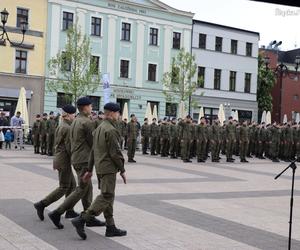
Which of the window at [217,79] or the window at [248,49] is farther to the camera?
the window at [248,49]

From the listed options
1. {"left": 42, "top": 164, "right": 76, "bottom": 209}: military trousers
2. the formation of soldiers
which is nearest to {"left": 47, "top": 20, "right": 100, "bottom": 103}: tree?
the formation of soldiers

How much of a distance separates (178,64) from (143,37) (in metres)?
4.79

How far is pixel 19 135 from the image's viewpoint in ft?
91.6

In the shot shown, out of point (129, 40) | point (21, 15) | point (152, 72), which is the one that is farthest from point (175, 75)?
point (21, 15)

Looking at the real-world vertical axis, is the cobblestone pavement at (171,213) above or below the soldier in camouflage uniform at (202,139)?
below

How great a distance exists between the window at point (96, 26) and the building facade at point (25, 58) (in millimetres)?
4258

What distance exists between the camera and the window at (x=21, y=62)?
41.6 m

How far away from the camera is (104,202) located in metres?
7.91

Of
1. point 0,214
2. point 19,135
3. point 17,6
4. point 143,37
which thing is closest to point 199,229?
point 0,214

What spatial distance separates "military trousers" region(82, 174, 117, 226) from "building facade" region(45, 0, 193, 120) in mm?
35184

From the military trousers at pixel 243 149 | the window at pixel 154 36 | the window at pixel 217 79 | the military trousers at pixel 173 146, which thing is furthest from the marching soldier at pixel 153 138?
the window at pixel 217 79

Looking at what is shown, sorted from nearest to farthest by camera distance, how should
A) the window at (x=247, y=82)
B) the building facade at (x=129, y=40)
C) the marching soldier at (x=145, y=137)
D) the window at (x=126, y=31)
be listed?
the marching soldier at (x=145, y=137) → the building facade at (x=129, y=40) → the window at (x=126, y=31) → the window at (x=247, y=82)

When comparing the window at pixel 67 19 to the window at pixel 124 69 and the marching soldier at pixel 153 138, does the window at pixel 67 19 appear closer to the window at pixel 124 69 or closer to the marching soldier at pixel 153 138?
the window at pixel 124 69

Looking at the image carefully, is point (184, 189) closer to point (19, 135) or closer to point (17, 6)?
point (19, 135)
